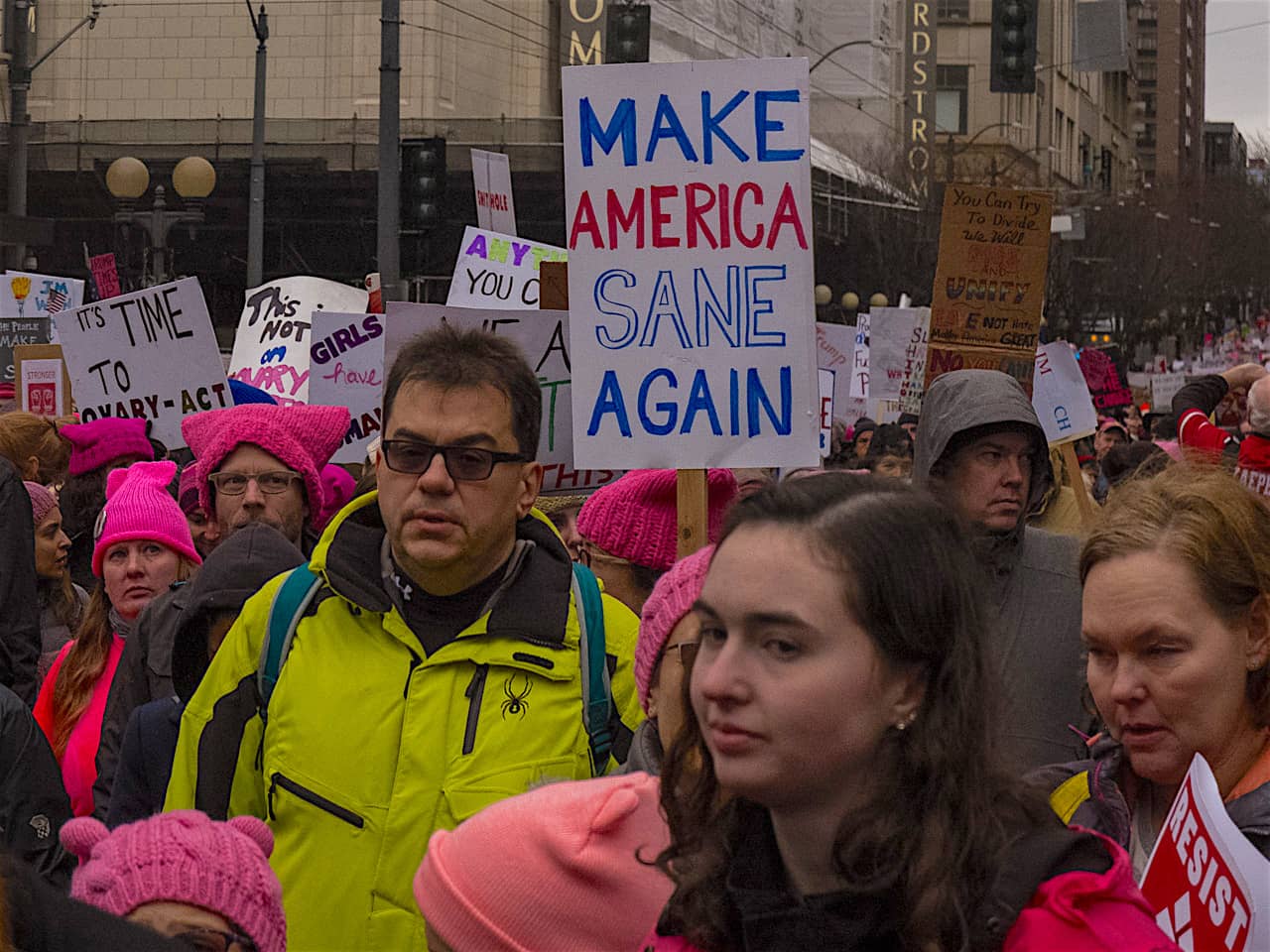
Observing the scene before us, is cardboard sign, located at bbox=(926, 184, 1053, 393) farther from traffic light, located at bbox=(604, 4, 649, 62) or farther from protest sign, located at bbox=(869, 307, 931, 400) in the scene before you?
traffic light, located at bbox=(604, 4, 649, 62)

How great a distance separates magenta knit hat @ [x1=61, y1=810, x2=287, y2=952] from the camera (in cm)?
293

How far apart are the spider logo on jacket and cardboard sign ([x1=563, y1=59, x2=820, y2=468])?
56.4 inches

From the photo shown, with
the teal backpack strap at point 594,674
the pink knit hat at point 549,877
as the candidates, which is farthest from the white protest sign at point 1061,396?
the pink knit hat at point 549,877

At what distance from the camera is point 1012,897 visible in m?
1.88

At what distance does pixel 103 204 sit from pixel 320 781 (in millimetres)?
33556

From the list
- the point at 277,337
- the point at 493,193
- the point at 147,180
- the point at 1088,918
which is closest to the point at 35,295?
the point at 147,180

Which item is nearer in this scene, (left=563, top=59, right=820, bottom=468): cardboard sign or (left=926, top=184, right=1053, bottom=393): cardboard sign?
(left=563, top=59, right=820, bottom=468): cardboard sign

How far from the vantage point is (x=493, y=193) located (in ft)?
40.4

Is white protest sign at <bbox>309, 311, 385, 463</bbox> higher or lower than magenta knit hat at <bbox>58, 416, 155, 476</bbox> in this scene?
higher

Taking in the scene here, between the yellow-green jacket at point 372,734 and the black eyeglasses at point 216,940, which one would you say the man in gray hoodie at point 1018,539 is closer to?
the yellow-green jacket at point 372,734

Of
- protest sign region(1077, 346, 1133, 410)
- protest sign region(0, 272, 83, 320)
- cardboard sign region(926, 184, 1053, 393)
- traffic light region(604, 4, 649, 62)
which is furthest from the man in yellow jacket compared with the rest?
traffic light region(604, 4, 649, 62)

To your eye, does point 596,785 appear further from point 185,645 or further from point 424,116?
point 424,116

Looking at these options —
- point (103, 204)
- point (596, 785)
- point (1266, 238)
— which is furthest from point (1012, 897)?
point (1266, 238)

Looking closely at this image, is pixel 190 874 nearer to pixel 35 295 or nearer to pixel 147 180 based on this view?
pixel 35 295
